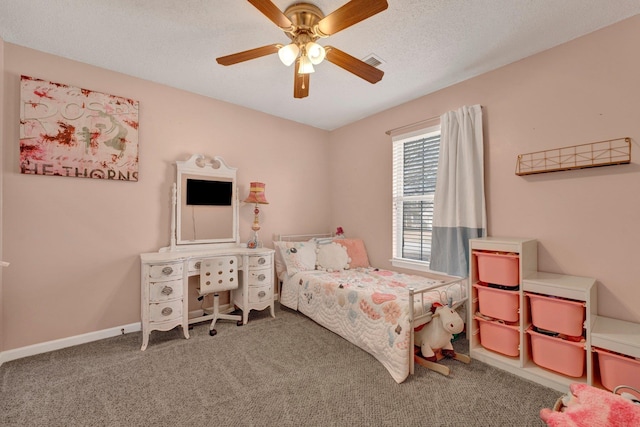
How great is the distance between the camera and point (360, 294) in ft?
7.83

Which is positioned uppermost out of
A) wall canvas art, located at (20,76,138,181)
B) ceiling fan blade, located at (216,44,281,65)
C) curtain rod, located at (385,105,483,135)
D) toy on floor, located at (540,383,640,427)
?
ceiling fan blade, located at (216,44,281,65)

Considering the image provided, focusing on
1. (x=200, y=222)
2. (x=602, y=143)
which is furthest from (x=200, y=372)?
(x=602, y=143)

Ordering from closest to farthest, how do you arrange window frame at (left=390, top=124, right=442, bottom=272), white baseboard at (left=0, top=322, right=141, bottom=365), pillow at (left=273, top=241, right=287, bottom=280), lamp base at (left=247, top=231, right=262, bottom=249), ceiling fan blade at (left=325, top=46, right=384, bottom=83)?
ceiling fan blade at (left=325, top=46, right=384, bottom=83), white baseboard at (left=0, top=322, right=141, bottom=365), lamp base at (left=247, top=231, right=262, bottom=249), window frame at (left=390, top=124, right=442, bottom=272), pillow at (left=273, top=241, right=287, bottom=280)

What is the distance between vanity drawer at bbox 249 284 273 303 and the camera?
293 cm

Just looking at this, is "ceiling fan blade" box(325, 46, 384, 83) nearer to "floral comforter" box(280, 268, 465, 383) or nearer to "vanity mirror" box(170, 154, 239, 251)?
"floral comforter" box(280, 268, 465, 383)

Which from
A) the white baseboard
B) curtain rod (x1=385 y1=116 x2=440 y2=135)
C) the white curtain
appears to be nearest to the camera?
the white baseboard

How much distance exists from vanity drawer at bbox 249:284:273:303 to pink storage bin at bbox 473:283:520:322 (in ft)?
6.65

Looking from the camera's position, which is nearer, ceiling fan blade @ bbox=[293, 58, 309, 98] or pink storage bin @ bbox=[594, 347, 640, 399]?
pink storage bin @ bbox=[594, 347, 640, 399]

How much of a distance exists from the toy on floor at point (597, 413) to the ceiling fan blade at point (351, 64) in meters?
2.11

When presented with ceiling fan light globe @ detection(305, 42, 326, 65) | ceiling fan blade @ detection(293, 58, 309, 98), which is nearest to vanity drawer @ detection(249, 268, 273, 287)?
ceiling fan blade @ detection(293, 58, 309, 98)

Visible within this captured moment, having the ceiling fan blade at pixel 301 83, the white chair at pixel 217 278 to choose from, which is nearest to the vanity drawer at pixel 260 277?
the white chair at pixel 217 278

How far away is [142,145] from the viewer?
2750mm

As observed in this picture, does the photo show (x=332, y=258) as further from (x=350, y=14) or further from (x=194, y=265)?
(x=350, y=14)

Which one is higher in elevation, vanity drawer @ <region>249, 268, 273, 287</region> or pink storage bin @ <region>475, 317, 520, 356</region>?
vanity drawer @ <region>249, 268, 273, 287</region>
